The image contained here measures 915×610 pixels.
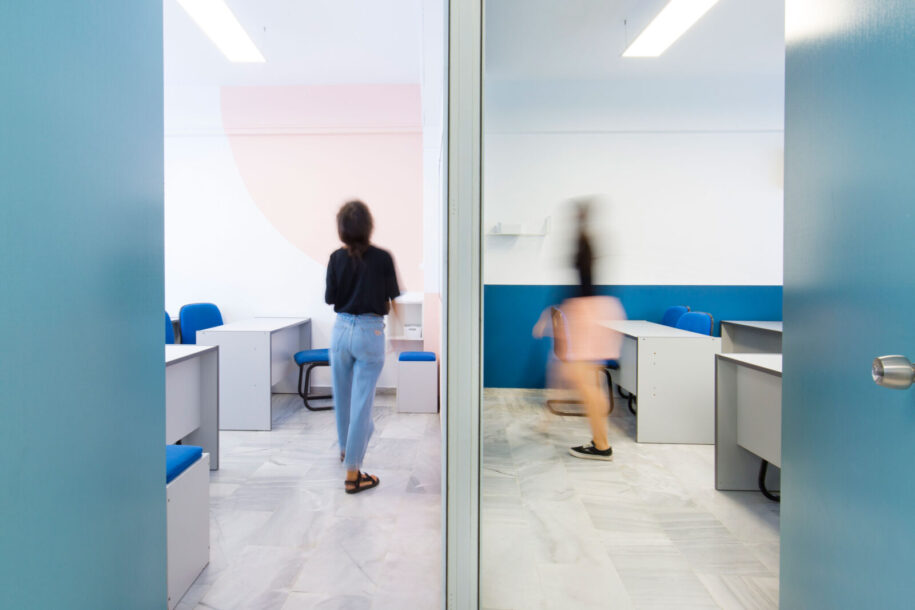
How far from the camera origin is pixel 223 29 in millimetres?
2982

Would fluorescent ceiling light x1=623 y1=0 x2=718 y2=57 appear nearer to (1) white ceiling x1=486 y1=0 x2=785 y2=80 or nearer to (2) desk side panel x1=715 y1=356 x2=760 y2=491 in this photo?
(1) white ceiling x1=486 y1=0 x2=785 y2=80

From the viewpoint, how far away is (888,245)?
81 cm

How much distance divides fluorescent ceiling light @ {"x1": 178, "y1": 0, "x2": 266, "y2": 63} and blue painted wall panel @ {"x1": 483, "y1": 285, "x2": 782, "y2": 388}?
9.33ft

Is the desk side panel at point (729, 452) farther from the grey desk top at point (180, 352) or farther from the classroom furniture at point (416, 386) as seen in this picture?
the grey desk top at point (180, 352)

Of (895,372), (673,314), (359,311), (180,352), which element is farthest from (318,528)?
(673,314)

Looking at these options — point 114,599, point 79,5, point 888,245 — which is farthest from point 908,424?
point 79,5

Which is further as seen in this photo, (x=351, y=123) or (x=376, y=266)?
(x=351, y=123)

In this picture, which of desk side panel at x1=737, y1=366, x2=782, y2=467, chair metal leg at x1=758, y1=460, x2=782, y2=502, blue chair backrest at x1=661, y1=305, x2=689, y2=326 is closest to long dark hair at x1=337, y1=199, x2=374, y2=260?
desk side panel at x1=737, y1=366, x2=782, y2=467

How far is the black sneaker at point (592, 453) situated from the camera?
2.58m

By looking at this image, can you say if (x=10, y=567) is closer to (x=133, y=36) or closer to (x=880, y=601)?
(x=133, y=36)

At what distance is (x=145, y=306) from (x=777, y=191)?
5131 millimetres

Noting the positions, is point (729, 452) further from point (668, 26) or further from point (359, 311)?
point (668, 26)

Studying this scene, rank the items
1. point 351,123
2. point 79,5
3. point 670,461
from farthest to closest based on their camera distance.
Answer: point 351,123 < point 670,461 < point 79,5

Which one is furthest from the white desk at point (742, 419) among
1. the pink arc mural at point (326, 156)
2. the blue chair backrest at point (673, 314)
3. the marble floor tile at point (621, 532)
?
the pink arc mural at point (326, 156)
